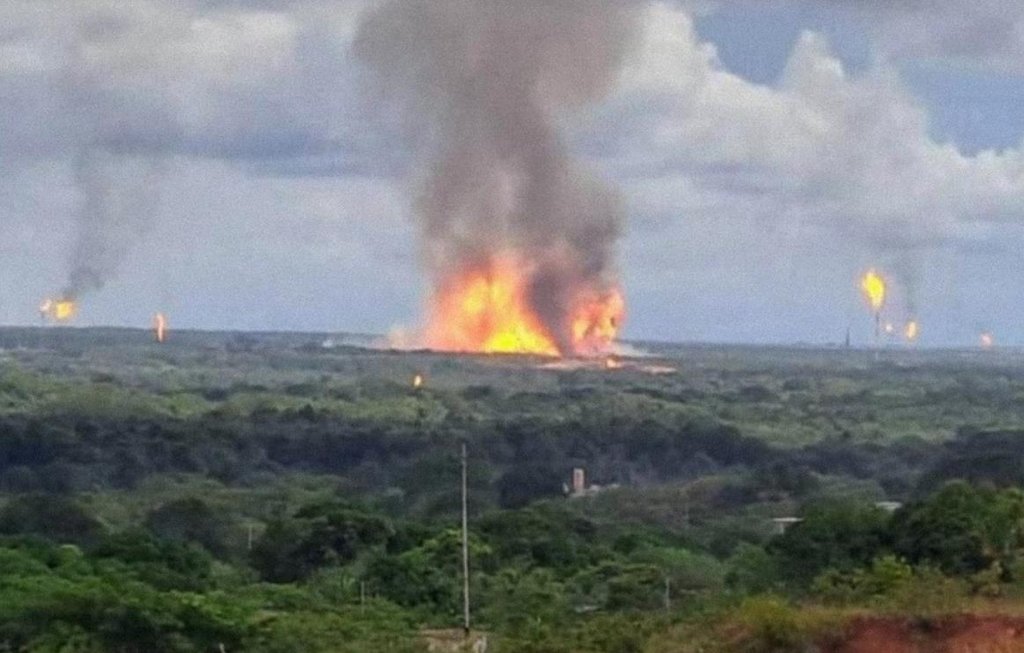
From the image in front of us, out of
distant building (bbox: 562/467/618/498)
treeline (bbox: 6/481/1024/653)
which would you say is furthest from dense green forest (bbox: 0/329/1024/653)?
distant building (bbox: 562/467/618/498)

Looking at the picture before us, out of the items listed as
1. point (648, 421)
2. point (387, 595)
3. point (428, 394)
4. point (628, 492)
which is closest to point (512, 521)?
point (387, 595)

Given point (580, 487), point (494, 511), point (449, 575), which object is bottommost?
point (580, 487)

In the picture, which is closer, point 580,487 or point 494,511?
point 494,511

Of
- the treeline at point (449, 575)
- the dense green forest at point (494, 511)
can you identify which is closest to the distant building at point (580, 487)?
the dense green forest at point (494, 511)

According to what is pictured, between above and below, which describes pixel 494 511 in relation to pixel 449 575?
below

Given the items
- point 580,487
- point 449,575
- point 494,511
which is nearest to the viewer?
point 449,575

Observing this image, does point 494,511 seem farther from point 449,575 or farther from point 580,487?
point 449,575

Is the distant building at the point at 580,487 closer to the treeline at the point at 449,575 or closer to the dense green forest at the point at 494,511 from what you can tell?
the dense green forest at the point at 494,511

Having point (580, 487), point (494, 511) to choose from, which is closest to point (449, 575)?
point (494, 511)
